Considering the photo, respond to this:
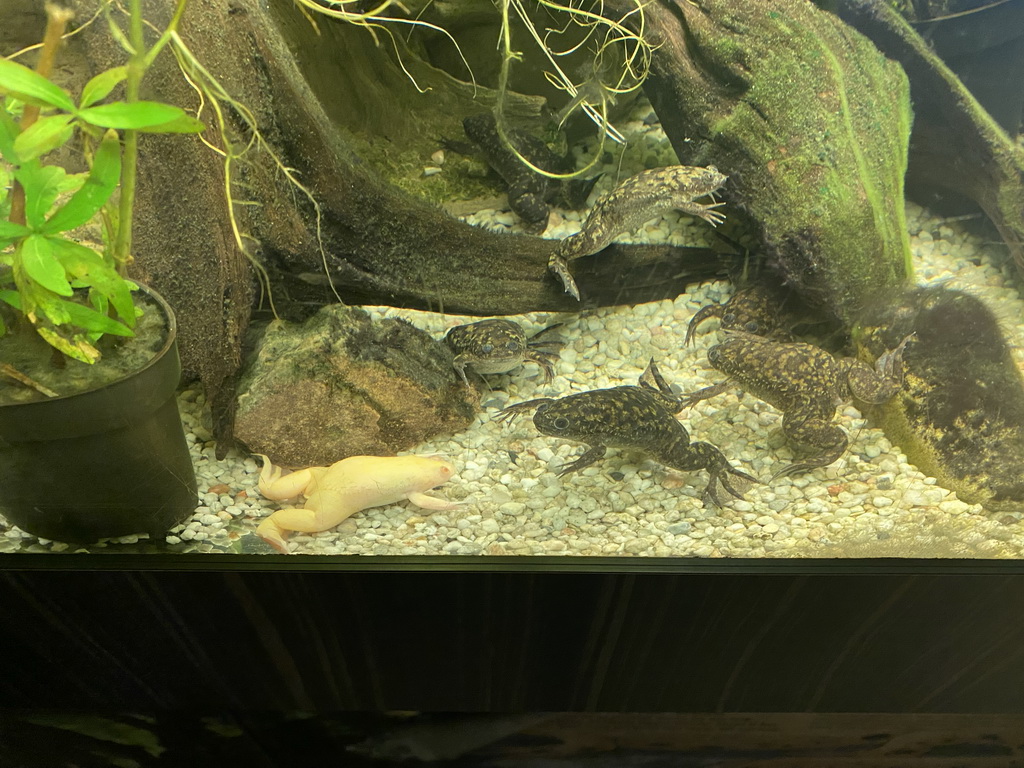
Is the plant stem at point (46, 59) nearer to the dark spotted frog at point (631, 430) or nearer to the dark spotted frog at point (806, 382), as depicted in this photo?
the dark spotted frog at point (631, 430)

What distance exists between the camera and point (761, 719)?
6.03ft

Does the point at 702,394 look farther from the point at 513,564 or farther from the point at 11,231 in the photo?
the point at 11,231

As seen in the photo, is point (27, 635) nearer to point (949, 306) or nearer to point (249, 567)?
point (249, 567)

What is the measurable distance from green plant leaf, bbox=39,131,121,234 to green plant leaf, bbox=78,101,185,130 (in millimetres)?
111

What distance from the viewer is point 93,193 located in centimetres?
111

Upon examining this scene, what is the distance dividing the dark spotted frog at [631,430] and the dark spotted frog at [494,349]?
180mm

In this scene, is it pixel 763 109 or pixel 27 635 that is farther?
pixel 763 109

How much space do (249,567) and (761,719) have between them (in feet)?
4.59

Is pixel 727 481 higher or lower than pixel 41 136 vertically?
lower

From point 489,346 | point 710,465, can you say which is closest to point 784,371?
point 710,465

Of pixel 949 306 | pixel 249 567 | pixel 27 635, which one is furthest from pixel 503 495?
pixel 949 306

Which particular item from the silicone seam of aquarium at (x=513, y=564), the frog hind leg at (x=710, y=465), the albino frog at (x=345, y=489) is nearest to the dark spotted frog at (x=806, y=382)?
the frog hind leg at (x=710, y=465)

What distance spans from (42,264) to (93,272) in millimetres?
112

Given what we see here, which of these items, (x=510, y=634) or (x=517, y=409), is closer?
(x=510, y=634)
